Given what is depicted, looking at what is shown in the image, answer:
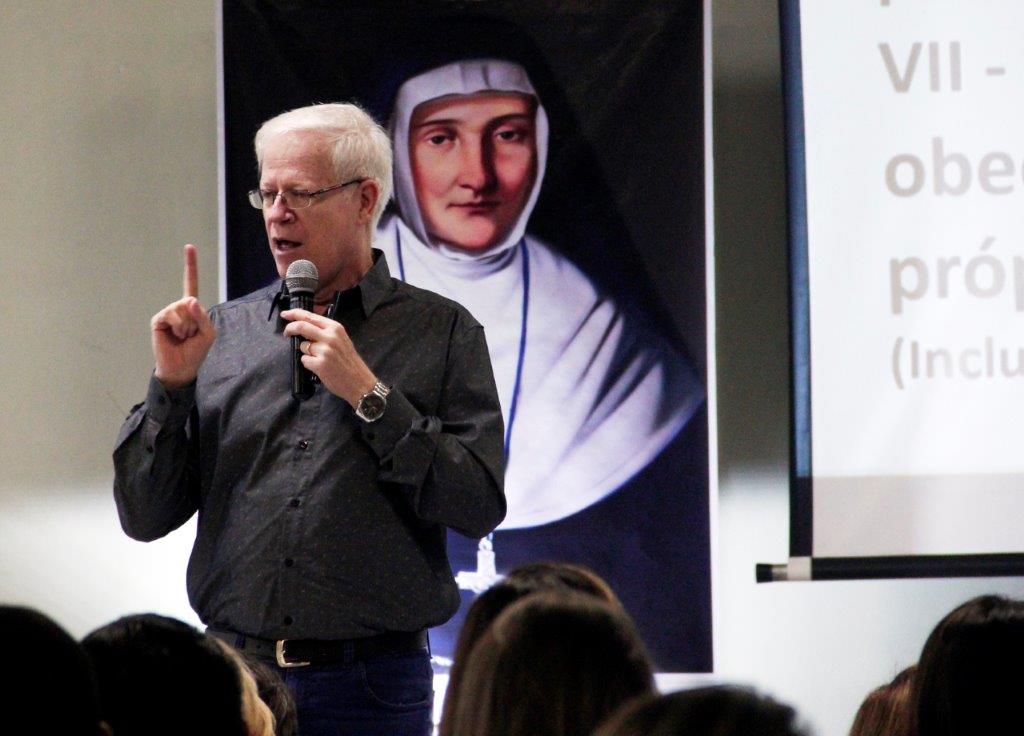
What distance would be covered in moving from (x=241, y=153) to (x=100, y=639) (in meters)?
2.08

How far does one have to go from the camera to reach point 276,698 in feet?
7.22

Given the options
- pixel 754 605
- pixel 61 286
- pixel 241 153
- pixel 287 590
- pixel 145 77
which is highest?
pixel 145 77

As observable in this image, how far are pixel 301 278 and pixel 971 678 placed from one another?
1.30 metres

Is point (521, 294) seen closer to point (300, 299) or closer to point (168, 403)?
point (300, 299)

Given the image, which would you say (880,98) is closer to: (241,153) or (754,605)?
(754,605)

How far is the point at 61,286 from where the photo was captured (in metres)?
3.61

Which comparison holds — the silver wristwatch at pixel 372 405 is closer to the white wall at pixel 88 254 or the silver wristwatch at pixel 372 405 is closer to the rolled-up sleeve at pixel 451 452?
the rolled-up sleeve at pixel 451 452

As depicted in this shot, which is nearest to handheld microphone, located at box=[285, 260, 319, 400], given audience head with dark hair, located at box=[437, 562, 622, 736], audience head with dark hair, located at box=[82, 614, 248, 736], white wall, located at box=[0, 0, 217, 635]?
audience head with dark hair, located at box=[437, 562, 622, 736]

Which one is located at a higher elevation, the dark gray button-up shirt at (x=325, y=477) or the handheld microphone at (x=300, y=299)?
the handheld microphone at (x=300, y=299)

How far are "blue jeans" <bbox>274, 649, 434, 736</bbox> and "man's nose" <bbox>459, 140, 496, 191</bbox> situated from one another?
57.8 inches

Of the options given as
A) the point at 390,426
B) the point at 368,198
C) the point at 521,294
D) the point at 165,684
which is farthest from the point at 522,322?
the point at 165,684

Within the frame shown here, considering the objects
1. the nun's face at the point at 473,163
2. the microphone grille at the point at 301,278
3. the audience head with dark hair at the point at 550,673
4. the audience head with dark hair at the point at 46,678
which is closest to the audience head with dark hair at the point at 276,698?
the microphone grille at the point at 301,278

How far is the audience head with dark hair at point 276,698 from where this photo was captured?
7.12ft

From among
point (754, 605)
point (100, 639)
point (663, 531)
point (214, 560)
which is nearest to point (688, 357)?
point (663, 531)
